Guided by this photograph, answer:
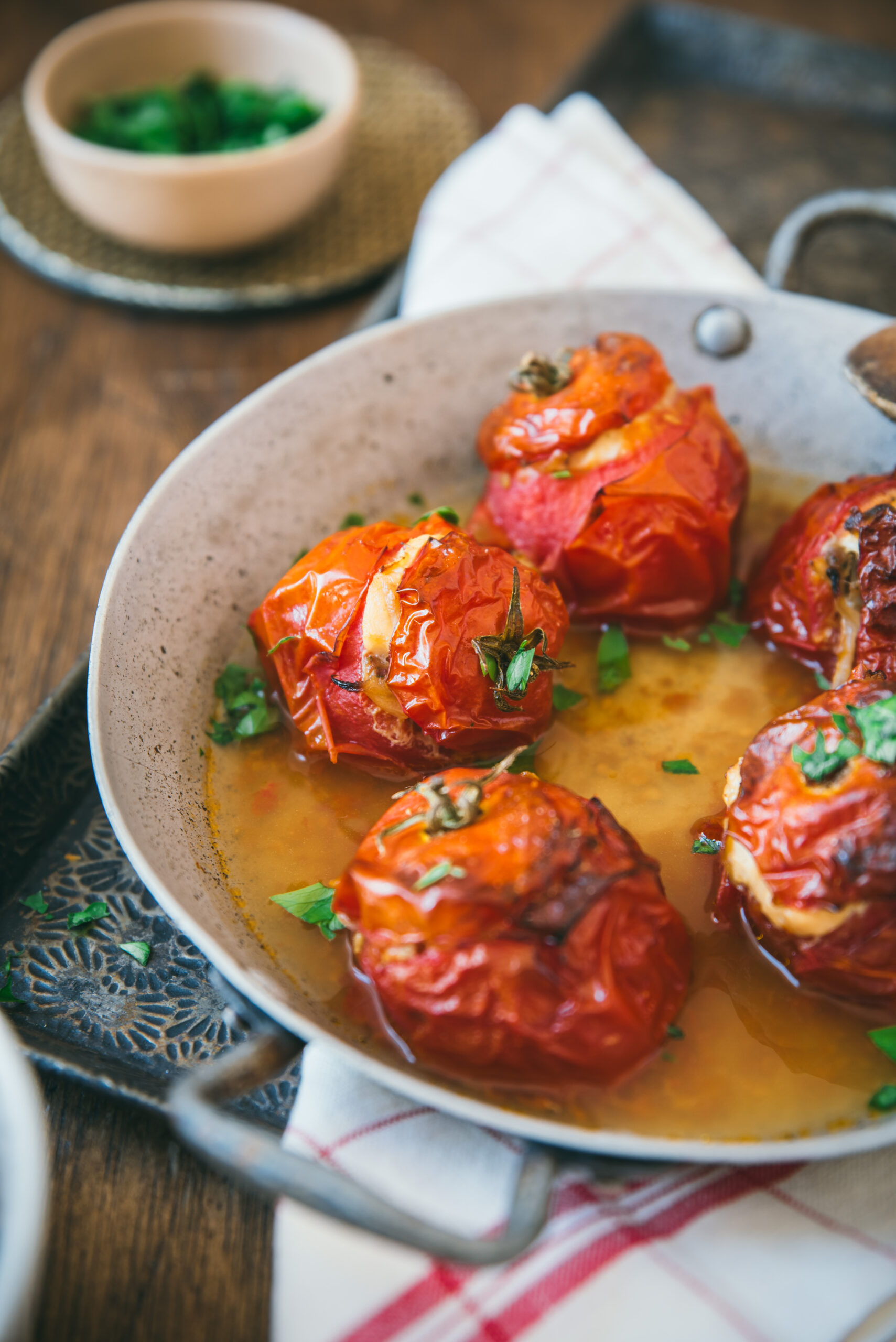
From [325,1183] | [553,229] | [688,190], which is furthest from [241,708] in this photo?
[688,190]

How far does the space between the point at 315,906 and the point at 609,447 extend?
47.6 inches

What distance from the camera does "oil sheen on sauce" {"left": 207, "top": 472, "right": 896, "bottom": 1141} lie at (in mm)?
1779

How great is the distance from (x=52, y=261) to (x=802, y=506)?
2.56 meters

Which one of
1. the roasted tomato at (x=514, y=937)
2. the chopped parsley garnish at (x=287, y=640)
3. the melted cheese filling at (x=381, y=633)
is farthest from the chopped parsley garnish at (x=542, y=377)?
the roasted tomato at (x=514, y=937)

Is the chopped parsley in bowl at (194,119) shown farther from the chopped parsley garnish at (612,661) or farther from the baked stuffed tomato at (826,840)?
the baked stuffed tomato at (826,840)

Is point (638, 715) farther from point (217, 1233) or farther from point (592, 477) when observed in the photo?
point (217, 1233)

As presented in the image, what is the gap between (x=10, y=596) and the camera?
9.24 feet

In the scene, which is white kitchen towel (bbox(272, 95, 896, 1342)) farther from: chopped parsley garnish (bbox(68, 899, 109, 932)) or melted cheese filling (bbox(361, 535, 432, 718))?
melted cheese filling (bbox(361, 535, 432, 718))

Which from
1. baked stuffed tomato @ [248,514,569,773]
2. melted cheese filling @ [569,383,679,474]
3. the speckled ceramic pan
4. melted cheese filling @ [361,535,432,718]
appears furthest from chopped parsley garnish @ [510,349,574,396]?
melted cheese filling @ [361,535,432,718]

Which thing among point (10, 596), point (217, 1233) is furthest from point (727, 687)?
point (10, 596)

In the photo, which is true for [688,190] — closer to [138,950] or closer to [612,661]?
[612,661]

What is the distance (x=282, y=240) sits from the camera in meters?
3.67

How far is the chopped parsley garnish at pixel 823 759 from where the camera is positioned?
1759 millimetres

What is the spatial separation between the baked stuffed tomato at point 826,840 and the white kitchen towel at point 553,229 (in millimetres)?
1755
